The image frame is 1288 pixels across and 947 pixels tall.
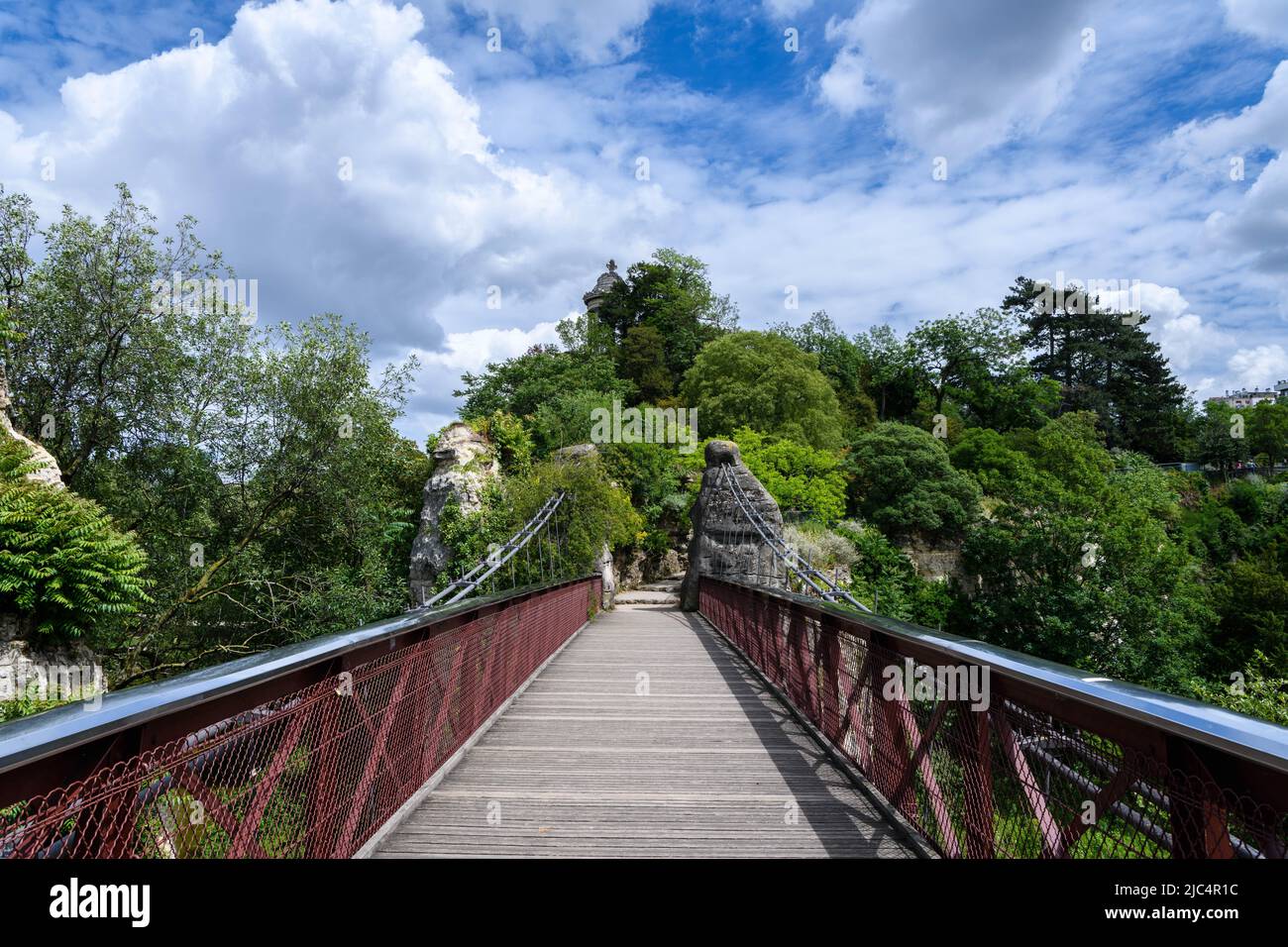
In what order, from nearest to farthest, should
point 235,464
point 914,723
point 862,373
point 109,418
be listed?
1. point 914,723
2. point 109,418
3. point 235,464
4. point 862,373

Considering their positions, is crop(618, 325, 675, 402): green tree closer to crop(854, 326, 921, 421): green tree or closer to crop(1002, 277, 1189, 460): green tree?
crop(854, 326, 921, 421): green tree

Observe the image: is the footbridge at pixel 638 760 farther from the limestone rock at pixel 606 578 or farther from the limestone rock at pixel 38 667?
the limestone rock at pixel 606 578

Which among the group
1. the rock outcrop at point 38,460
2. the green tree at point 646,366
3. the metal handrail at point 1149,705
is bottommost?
the metal handrail at point 1149,705

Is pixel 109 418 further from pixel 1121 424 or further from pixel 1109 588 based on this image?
pixel 1121 424

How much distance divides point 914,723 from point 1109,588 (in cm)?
2101

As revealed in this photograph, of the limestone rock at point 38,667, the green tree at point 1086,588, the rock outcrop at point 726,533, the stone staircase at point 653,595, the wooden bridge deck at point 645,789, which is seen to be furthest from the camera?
the green tree at point 1086,588

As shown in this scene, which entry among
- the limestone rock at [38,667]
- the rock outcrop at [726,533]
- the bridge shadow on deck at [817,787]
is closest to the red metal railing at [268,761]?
the bridge shadow on deck at [817,787]

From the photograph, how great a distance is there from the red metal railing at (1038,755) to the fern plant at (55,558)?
8.79 m

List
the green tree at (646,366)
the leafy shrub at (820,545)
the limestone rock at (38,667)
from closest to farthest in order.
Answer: the limestone rock at (38,667), the leafy shrub at (820,545), the green tree at (646,366)

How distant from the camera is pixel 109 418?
13.0m

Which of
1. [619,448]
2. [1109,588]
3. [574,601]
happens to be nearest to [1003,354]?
[1109,588]

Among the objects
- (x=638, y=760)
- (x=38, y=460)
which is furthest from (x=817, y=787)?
(x=38, y=460)

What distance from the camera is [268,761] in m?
2.17

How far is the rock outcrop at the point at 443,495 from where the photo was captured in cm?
1694
